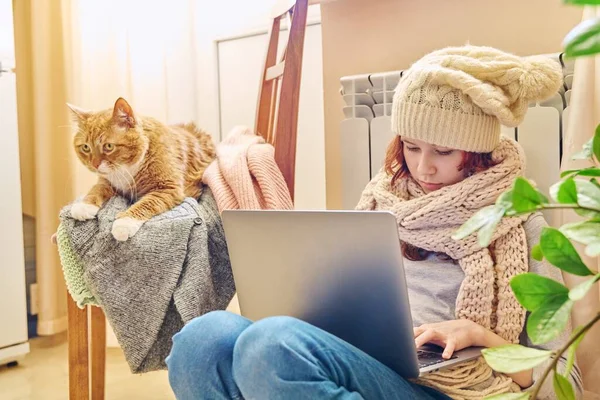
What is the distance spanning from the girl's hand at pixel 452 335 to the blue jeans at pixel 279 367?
7cm

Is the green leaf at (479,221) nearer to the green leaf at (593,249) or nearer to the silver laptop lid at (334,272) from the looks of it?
the green leaf at (593,249)

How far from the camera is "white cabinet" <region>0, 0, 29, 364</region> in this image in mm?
2043

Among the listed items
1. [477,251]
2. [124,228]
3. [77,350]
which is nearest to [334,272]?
[477,251]

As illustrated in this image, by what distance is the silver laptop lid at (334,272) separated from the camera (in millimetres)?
779

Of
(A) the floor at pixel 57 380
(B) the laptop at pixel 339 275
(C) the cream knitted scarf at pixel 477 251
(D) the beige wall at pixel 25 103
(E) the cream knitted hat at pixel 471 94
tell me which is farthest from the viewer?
(D) the beige wall at pixel 25 103

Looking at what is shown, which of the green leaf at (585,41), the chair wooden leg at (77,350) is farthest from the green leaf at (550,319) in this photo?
the chair wooden leg at (77,350)

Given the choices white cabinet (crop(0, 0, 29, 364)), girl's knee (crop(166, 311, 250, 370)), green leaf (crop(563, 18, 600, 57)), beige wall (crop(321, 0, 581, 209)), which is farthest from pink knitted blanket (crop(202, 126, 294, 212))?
green leaf (crop(563, 18, 600, 57))

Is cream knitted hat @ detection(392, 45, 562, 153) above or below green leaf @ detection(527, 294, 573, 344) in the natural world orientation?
above

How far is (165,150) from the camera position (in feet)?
4.64

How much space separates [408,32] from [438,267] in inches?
28.2

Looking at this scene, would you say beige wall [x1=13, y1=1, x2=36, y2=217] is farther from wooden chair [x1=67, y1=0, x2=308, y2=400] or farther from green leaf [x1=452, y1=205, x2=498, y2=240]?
green leaf [x1=452, y1=205, x2=498, y2=240]

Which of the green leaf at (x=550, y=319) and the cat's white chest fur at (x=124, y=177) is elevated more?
the cat's white chest fur at (x=124, y=177)

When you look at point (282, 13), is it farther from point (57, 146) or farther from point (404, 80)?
point (57, 146)

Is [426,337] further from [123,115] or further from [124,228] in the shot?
[123,115]
